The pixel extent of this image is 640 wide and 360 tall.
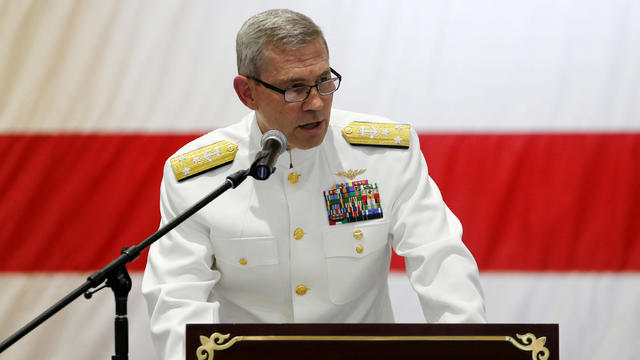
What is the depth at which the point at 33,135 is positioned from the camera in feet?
7.82

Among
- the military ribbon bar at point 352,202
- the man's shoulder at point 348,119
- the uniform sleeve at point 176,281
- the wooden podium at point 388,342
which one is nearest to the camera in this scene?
the wooden podium at point 388,342

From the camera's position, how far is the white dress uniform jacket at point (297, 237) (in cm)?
170

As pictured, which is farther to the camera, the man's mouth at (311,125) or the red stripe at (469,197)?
the red stripe at (469,197)

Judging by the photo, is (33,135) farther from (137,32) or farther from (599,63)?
(599,63)

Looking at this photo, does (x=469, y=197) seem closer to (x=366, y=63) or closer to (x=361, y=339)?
(x=366, y=63)

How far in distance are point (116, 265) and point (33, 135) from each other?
1.43 meters

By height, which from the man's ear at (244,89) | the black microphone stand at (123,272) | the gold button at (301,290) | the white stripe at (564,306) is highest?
the man's ear at (244,89)

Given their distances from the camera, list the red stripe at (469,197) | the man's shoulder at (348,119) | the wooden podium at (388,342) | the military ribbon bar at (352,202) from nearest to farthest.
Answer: the wooden podium at (388,342) < the military ribbon bar at (352,202) < the man's shoulder at (348,119) < the red stripe at (469,197)

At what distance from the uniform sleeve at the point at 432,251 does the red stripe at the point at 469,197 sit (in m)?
0.53

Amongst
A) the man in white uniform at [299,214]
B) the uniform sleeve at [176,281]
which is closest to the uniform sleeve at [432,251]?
the man in white uniform at [299,214]

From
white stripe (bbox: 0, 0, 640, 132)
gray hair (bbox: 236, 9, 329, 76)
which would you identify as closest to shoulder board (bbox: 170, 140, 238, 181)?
gray hair (bbox: 236, 9, 329, 76)

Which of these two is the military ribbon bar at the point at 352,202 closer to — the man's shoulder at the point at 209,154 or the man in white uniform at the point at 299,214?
the man in white uniform at the point at 299,214

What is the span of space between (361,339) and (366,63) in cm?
138

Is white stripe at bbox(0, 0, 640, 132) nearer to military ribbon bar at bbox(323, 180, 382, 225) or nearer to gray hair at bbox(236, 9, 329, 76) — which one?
military ribbon bar at bbox(323, 180, 382, 225)
